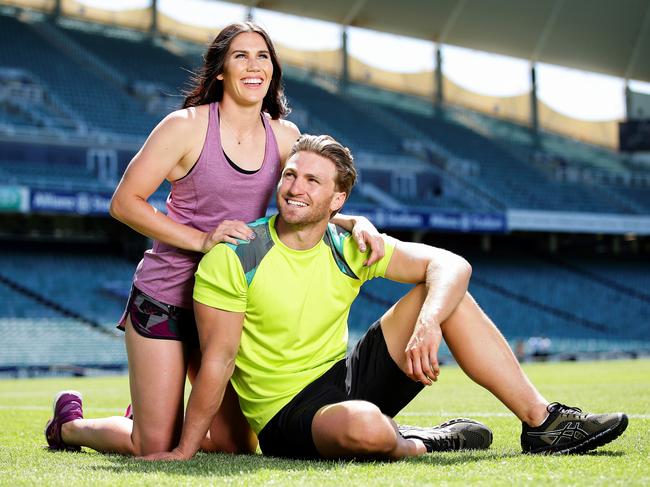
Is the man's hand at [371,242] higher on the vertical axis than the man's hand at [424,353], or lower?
higher

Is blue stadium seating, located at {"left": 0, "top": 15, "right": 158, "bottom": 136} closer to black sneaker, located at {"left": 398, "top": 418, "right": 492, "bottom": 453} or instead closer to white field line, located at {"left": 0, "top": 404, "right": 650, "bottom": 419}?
white field line, located at {"left": 0, "top": 404, "right": 650, "bottom": 419}

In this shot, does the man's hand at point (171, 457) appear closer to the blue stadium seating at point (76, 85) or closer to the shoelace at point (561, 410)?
the shoelace at point (561, 410)

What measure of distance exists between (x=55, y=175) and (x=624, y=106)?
2157cm

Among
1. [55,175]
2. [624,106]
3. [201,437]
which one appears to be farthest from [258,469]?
[624,106]

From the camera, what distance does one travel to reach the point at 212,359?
3.77 meters

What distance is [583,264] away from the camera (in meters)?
32.4

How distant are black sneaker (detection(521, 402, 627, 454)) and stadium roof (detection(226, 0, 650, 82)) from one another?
26.1m

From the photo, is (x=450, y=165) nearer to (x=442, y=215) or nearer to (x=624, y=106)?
(x=442, y=215)

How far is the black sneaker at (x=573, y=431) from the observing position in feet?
12.4

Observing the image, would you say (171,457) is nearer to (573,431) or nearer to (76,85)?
(573,431)

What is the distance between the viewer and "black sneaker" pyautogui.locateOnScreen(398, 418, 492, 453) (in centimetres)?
416

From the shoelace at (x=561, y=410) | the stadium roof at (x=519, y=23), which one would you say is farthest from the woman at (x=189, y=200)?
the stadium roof at (x=519, y=23)

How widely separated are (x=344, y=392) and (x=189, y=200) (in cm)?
106

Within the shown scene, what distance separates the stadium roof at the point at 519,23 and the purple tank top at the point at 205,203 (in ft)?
83.2
